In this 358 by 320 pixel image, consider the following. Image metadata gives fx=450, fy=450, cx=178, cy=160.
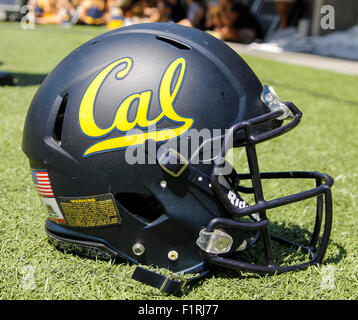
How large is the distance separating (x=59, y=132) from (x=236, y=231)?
712 mm

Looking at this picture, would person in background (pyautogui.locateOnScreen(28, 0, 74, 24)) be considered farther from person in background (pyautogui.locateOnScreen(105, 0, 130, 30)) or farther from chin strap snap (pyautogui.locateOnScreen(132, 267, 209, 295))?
chin strap snap (pyautogui.locateOnScreen(132, 267, 209, 295))

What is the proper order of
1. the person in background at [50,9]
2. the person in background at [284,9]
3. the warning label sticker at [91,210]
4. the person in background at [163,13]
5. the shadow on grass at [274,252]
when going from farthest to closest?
the person in background at [50,9]
the person in background at [163,13]
the person in background at [284,9]
the shadow on grass at [274,252]
the warning label sticker at [91,210]

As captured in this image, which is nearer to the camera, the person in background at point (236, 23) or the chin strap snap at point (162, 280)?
the chin strap snap at point (162, 280)

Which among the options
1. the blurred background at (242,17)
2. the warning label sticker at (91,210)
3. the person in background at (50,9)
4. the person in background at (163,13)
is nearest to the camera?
A: the warning label sticker at (91,210)

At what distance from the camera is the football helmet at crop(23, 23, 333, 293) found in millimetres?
1438

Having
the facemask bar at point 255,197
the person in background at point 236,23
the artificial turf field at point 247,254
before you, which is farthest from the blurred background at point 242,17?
the facemask bar at point 255,197

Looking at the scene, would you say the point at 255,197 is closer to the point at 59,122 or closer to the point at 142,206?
the point at 142,206

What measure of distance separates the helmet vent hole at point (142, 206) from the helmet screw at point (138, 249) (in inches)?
4.9

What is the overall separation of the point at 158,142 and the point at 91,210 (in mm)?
349

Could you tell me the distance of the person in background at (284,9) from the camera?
404 inches

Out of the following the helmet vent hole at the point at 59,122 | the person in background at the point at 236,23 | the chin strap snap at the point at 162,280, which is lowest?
the person in background at the point at 236,23

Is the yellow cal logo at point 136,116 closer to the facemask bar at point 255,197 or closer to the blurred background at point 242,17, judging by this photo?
the facemask bar at point 255,197

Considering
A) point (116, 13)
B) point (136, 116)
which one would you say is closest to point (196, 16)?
point (116, 13)

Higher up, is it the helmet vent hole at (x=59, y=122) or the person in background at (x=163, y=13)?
the helmet vent hole at (x=59, y=122)
